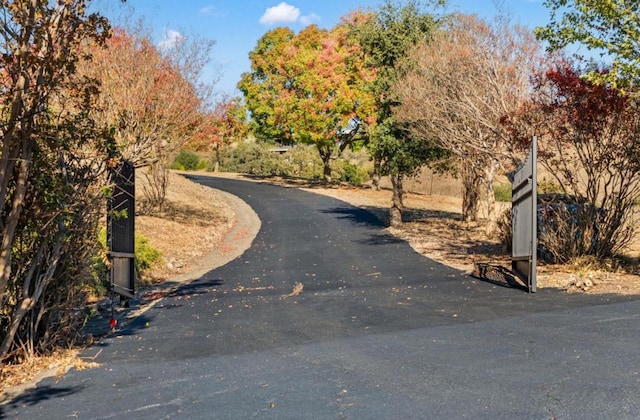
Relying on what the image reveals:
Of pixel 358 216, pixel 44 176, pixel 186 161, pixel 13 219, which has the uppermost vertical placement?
pixel 186 161

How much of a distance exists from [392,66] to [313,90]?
978 cm

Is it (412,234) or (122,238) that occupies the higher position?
(122,238)

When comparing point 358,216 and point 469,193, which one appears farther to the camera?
point 358,216

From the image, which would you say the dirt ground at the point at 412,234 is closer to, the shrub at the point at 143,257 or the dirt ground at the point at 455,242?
the dirt ground at the point at 455,242

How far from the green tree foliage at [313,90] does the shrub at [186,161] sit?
382 inches

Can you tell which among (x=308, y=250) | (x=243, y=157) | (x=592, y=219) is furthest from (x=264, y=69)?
(x=592, y=219)

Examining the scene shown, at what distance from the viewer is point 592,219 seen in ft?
44.3

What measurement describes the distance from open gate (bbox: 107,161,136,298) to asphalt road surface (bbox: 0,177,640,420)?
656mm

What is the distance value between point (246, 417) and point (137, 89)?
13663 mm

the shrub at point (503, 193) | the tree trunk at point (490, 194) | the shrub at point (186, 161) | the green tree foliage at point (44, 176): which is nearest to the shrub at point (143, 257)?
the green tree foliage at point (44, 176)

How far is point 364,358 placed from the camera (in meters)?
6.81

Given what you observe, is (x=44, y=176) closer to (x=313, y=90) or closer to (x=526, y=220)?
(x=526, y=220)

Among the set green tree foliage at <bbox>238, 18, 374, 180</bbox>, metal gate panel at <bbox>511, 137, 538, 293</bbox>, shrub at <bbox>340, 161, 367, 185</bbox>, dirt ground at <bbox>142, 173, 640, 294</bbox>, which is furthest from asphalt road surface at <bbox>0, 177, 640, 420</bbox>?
shrub at <bbox>340, 161, 367, 185</bbox>

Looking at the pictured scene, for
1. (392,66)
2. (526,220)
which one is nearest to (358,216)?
(392,66)
